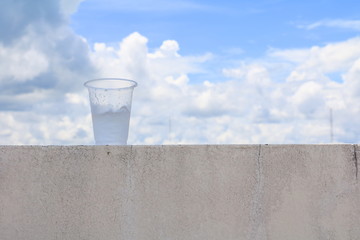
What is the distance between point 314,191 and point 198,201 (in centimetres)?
77

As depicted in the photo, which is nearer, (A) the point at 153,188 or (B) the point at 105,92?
(A) the point at 153,188

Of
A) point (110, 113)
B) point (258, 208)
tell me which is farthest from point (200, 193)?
point (110, 113)

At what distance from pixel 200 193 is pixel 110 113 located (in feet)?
2.71

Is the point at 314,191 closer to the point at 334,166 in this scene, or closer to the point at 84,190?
the point at 334,166

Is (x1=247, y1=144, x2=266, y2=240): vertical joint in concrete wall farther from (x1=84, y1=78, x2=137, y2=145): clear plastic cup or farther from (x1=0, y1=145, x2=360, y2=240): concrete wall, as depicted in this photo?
(x1=84, y1=78, x2=137, y2=145): clear plastic cup

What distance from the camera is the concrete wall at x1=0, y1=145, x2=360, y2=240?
2.50 m

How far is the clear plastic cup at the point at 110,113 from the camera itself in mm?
2654

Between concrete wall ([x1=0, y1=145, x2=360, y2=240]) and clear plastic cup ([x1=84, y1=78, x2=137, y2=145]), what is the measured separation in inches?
7.2

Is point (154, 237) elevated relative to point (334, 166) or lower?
lower

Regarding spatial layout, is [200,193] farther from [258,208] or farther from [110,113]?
[110,113]

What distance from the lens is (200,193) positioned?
2502mm

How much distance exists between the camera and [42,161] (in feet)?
8.42

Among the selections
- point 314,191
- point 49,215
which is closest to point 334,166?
point 314,191

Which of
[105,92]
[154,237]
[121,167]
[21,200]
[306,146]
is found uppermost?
[105,92]
